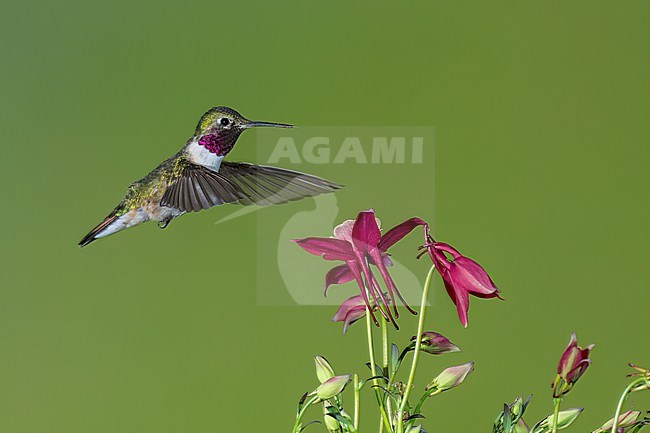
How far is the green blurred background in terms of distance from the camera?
1.88 m

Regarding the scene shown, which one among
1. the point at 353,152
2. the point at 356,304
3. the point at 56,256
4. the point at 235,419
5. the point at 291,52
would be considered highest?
the point at 291,52

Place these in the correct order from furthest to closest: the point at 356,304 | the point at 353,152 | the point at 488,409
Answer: the point at 488,409, the point at 353,152, the point at 356,304

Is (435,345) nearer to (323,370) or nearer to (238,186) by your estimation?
(323,370)

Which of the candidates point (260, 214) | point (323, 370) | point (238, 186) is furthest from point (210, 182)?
point (260, 214)

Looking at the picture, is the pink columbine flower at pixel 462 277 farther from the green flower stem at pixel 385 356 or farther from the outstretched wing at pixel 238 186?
the outstretched wing at pixel 238 186

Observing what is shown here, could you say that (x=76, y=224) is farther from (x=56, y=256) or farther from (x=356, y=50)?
(x=356, y=50)

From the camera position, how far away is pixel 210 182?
44.6 inches

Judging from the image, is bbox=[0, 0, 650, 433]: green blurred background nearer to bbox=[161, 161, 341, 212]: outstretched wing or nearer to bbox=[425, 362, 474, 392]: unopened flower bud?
bbox=[161, 161, 341, 212]: outstretched wing

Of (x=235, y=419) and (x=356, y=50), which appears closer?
(x=235, y=419)

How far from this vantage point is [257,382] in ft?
6.17

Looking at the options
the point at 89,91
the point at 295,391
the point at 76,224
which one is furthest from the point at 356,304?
the point at 89,91

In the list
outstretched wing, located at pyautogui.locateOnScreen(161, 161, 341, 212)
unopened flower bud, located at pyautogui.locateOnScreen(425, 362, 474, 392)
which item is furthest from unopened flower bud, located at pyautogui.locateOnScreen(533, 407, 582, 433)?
outstretched wing, located at pyautogui.locateOnScreen(161, 161, 341, 212)

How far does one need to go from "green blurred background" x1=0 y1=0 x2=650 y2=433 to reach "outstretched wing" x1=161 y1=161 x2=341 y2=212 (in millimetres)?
631

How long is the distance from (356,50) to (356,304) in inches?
57.4
